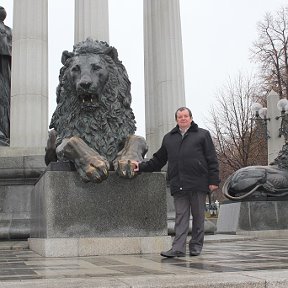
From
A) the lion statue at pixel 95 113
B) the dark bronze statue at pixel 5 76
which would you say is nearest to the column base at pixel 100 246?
the lion statue at pixel 95 113

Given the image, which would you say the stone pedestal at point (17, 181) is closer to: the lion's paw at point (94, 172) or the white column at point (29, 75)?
the white column at point (29, 75)

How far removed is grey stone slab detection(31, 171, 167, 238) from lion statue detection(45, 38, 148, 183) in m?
0.29

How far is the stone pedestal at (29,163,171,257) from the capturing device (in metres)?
7.34

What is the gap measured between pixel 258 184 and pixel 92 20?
7.08m

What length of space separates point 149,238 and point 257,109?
21.3m

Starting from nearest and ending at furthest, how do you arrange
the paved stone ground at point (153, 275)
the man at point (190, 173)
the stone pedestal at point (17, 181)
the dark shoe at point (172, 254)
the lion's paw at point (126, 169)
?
the paved stone ground at point (153, 275) < the dark shoe at point (172, 254) < the man at point (190, 173) < the lion's paw at point (126, 169) < the stone pedestal at point (17, 181)

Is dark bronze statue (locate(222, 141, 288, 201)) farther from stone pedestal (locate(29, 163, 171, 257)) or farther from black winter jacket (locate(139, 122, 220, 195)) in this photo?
black winter jacket (locate(139, 122, 220, 195))

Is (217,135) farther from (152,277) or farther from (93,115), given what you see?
(152,277)

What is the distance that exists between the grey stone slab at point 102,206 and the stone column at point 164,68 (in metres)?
9.38

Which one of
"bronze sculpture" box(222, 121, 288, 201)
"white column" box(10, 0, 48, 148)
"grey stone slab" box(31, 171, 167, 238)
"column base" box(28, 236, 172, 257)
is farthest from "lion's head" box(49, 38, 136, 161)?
"bronze sculpture" box(222, 121, 288, 201)

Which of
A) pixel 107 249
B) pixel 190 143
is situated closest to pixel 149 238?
pixel 107 249

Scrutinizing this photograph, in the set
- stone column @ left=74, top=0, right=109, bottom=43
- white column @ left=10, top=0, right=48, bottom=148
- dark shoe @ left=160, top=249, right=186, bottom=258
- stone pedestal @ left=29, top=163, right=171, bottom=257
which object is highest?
stone column @ left=74, top=0, right=109, bottom=43

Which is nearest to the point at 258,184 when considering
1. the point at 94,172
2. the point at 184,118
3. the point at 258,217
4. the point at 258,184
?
the point at 258,184

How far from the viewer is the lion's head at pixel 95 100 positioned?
7.86m
